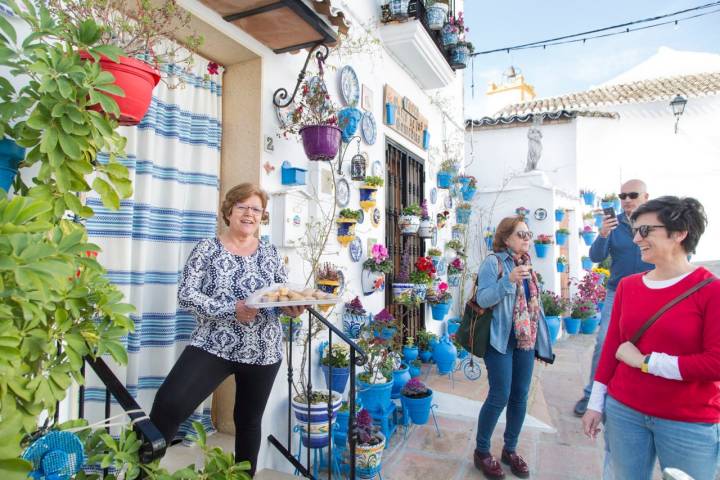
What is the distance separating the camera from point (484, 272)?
285cm

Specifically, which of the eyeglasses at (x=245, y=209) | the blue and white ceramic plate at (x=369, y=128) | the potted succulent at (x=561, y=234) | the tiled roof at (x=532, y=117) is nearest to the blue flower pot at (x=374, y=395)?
the eyeglasses at (x=245, y=209)

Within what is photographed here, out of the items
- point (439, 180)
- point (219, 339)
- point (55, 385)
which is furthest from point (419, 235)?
point (55, 385)

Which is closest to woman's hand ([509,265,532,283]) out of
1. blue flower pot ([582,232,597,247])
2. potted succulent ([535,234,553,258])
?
potted succulent ([535,234,553,258])

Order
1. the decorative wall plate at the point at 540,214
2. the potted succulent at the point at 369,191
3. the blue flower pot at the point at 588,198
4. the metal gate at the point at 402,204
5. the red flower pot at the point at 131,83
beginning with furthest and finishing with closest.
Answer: the blue flower pot at the point at 588,198, the decorative wall plate at the point at 540,214, the metal gate at the point at 402,204, the potted succulent at the point at 369,191, the red flower pot at the point at 131,83

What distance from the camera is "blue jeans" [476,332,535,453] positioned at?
274 cm

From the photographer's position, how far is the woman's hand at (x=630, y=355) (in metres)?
1.64

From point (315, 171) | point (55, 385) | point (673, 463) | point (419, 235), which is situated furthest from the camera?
point (419, 235)

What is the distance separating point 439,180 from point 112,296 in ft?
18.3

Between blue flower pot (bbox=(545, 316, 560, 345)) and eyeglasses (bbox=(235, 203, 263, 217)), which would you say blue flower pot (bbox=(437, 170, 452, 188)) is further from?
eyeglasses (bbox=(235, 203, 263, 217))

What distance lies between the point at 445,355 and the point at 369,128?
2549 millimetres

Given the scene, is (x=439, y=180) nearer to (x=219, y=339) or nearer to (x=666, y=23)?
(x=666, y=23)

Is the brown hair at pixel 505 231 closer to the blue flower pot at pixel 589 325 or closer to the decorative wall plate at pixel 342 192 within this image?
the decorative wall plate at pixel 342 192

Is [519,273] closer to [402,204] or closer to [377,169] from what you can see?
[377,169]

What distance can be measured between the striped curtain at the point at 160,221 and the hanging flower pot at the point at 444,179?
4007 millimetres
